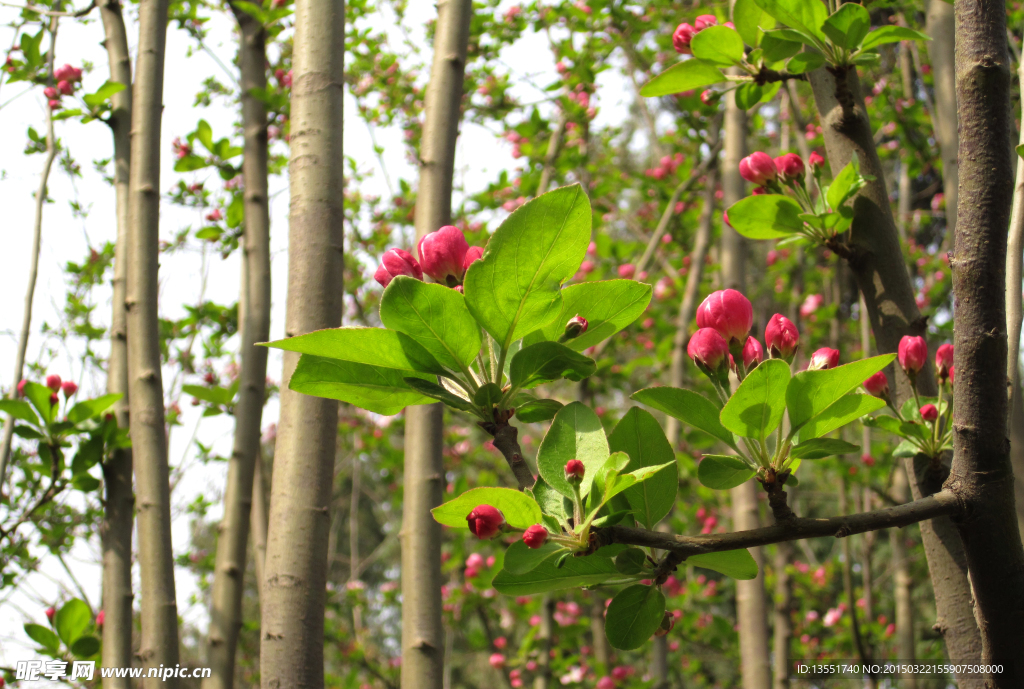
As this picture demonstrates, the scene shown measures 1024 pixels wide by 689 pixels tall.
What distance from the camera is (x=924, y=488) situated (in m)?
0.96

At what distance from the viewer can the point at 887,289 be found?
1072 mm

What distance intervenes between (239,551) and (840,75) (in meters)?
1.65

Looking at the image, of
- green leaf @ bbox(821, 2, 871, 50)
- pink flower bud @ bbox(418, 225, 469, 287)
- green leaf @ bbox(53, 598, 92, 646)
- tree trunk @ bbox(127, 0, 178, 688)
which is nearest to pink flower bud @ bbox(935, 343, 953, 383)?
green leaf @ bbox(821, 2, 871, 50)

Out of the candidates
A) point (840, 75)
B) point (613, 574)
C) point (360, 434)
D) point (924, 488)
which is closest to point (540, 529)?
point (613, 574)

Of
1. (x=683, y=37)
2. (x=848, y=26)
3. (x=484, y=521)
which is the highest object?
(x=683, y=37)

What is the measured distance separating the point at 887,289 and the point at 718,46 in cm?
46

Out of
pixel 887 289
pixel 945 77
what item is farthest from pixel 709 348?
pixel 945 77

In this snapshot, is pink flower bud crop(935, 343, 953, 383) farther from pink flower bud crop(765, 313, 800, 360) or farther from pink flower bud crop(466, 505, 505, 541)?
pink flower bud crop(466, 505, 505, 541)

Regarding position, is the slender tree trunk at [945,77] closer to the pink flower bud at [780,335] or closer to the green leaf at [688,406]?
the pink flower bud at [780,335]

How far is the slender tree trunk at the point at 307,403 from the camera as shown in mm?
986

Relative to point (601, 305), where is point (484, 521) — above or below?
below

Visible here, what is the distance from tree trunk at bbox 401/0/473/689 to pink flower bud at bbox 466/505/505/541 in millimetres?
658

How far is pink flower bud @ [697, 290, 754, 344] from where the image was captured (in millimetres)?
752

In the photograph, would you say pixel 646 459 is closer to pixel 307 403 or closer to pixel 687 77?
pixel 307 403
